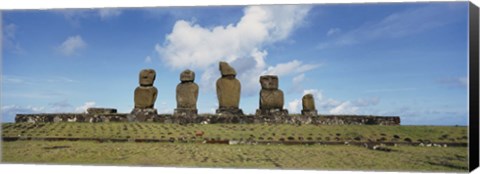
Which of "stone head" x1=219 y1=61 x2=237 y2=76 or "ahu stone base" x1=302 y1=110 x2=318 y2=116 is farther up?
"stone head" x1=219 y1=61 x2=237 y2=76

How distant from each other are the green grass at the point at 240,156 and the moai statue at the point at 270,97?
5.41 metres

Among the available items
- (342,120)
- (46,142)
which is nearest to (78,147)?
(46,142)

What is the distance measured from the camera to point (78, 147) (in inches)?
691

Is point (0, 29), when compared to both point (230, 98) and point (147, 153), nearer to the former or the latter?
point (147, 153)

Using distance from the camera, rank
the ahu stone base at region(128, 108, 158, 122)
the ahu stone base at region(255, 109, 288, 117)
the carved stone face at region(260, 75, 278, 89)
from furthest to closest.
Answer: the carved stone face at region(260, 75, 278, 89) → the ahu stone base at region(255, 109, 288, 117) → the ahu stone base at region(128, 108, 158, 122)

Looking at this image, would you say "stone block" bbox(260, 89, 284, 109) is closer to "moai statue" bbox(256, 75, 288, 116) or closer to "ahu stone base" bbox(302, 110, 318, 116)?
"moai statue" bbox(256, 75, 288, 116)

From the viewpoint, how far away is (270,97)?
23.0 meters

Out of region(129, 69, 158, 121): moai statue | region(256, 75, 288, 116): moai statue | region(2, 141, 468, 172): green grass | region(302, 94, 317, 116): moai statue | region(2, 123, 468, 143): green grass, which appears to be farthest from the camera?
region(302, 94, 317, 116): moai statue

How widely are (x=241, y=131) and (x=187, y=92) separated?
4.54 m

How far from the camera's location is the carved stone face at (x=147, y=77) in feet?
77.2

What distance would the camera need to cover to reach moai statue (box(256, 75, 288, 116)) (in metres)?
23.0

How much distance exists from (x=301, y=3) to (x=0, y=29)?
8.43 metres

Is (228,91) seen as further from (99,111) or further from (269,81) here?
(99,111)

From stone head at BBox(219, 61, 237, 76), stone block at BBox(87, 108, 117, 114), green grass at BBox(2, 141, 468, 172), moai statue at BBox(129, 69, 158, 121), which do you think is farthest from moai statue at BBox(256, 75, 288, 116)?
stone block at BBox(87, 108, 117, 114)
